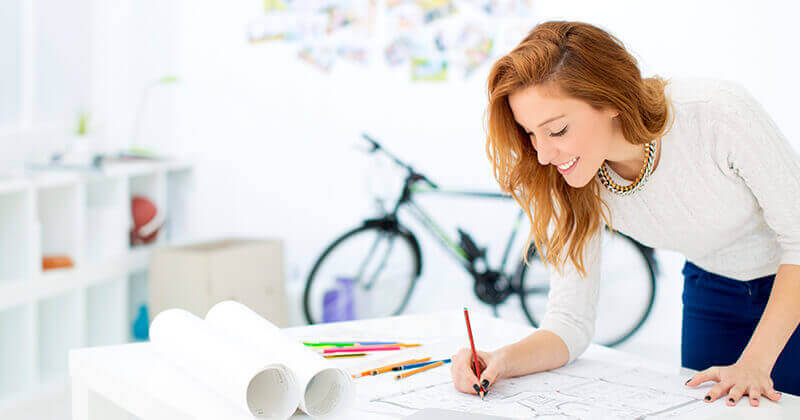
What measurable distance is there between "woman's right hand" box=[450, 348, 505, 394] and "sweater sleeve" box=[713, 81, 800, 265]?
17.8 inches

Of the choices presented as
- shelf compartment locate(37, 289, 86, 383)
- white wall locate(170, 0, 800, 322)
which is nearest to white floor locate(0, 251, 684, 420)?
white wall locate(170, 0, 800, 322)

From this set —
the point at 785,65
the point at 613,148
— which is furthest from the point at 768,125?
the point at 785,65

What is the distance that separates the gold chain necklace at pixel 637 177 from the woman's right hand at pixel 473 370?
355 millimetres

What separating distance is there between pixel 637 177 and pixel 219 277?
6.48ft

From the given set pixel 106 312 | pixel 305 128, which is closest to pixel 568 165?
pixel 305 128

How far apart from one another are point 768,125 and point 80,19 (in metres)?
3.00

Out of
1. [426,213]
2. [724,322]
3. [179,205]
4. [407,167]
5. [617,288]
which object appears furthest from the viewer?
[179,205]

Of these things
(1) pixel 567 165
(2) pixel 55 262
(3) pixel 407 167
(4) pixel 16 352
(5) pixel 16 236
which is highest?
(1) pixel 567 165

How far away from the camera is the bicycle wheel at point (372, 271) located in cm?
314

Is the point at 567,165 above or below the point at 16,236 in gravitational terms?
above

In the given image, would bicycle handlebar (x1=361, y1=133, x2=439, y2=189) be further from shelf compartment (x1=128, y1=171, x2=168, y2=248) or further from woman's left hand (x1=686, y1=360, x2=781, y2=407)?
woman's left hand (x1=686, y1=360, x2=781, y2=407)

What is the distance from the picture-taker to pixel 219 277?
2.80 m

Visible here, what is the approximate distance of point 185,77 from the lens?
3.51m

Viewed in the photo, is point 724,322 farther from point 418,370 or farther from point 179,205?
point 179,205
